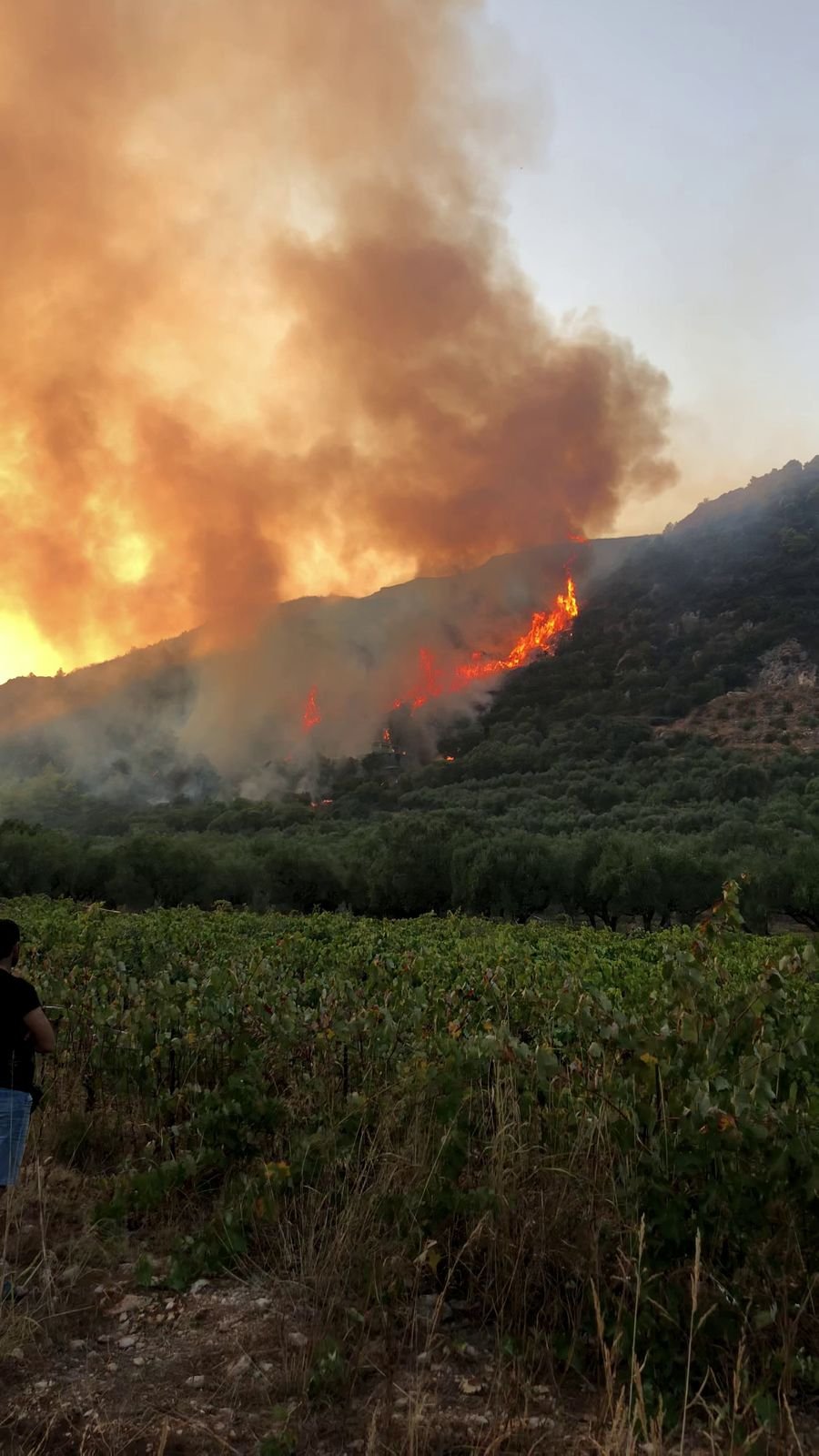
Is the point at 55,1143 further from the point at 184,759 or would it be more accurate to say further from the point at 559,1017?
the point at 184,759

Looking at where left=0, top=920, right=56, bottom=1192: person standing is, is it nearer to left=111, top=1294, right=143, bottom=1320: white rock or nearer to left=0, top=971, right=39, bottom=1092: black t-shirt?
left=0, top=971, right=39, bottom=1092: black t-shirt

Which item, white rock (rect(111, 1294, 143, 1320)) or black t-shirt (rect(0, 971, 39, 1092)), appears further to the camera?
black t-shirt (rect(0, 971, 39, 1092))

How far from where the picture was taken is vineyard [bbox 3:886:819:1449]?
3.88 m

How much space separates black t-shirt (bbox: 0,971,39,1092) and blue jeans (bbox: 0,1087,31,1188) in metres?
0.06

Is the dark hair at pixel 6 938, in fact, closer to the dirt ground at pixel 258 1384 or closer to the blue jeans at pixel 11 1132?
the blue jeans at pixel 11 1132

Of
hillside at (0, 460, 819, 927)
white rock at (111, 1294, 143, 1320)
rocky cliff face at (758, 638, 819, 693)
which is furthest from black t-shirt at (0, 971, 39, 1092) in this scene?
rocky cliff face at (758, 638, 819, 693)

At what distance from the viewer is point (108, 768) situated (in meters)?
192

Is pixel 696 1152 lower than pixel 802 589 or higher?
lower

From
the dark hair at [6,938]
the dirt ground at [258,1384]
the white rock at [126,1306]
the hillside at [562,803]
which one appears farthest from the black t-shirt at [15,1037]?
the hillside at [562,803]

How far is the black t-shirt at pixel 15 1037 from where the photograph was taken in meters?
5.27

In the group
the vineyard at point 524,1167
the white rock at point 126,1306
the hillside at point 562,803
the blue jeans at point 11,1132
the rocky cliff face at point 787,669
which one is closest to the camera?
the vineyard at point 524,1167

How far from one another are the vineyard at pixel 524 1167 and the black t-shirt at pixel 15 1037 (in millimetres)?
1143

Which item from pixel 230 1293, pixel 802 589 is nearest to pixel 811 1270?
pixel 230 1293

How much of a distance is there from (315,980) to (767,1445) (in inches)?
362
